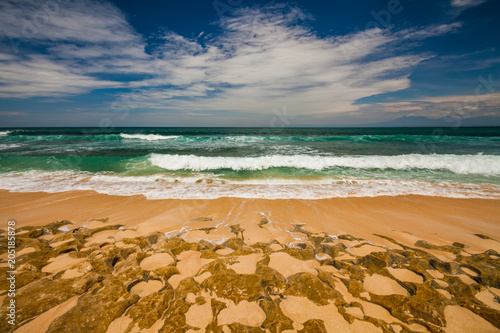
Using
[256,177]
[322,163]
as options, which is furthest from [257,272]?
[322,163]

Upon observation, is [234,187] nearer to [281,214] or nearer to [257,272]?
[281,214]

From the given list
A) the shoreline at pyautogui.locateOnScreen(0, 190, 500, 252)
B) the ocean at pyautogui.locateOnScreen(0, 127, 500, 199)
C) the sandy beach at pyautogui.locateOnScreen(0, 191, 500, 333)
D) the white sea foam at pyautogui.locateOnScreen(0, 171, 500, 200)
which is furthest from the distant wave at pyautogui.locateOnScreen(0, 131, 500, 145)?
the sandy beach at pyautogui.locateOnScreen(0, 191, 500, 333)

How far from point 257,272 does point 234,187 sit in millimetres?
5258

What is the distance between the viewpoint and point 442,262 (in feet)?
10.3

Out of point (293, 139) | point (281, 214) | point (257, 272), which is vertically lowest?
point (281, 214)

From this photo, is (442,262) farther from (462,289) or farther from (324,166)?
(324,166)

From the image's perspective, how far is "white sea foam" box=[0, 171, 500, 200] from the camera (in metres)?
7.18

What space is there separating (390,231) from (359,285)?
2635 mm

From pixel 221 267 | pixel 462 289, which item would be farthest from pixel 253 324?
pixel 462 289

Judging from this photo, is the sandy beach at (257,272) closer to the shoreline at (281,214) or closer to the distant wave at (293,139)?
the shoreline at (281,214)

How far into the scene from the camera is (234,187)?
8.07 meters

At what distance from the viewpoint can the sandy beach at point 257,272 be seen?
220 cm

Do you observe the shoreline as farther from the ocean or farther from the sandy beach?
the ocean

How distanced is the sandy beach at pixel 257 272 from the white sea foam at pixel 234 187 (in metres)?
1.80
